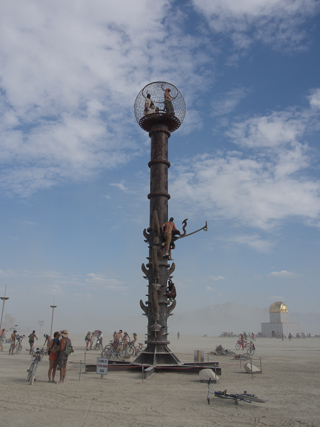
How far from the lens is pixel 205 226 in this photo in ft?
55.6

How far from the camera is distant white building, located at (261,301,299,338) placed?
72.4m

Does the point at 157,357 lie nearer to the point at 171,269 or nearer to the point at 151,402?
the point at 171,269

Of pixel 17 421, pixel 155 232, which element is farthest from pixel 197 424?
pixel 155 232

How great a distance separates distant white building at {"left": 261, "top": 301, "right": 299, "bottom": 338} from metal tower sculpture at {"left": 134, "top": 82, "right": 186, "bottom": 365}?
2514 inches

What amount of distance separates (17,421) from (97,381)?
5240mm

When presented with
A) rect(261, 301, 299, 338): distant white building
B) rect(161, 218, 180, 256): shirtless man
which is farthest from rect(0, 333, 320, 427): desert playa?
rect(261, 301, 299, 338): distant white building

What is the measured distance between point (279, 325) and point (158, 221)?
6602cm

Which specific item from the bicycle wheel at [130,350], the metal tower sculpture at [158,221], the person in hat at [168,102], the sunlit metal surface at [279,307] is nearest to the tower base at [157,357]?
the metal tower sculpture at [158,221]

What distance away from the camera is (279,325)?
72875 mm

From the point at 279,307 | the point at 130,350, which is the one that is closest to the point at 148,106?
the point at 130,350

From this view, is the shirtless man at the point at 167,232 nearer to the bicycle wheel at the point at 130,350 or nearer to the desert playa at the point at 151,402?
the desert playa at the point at 151,402

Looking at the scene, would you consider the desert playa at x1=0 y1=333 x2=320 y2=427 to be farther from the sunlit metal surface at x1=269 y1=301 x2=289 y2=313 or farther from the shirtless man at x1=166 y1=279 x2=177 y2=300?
the sunlit metal surface at x1=269 y1=301 x2=289 y2=313

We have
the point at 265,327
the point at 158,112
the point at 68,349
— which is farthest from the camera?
the point at 265,327

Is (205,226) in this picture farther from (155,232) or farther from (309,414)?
(309,414)
